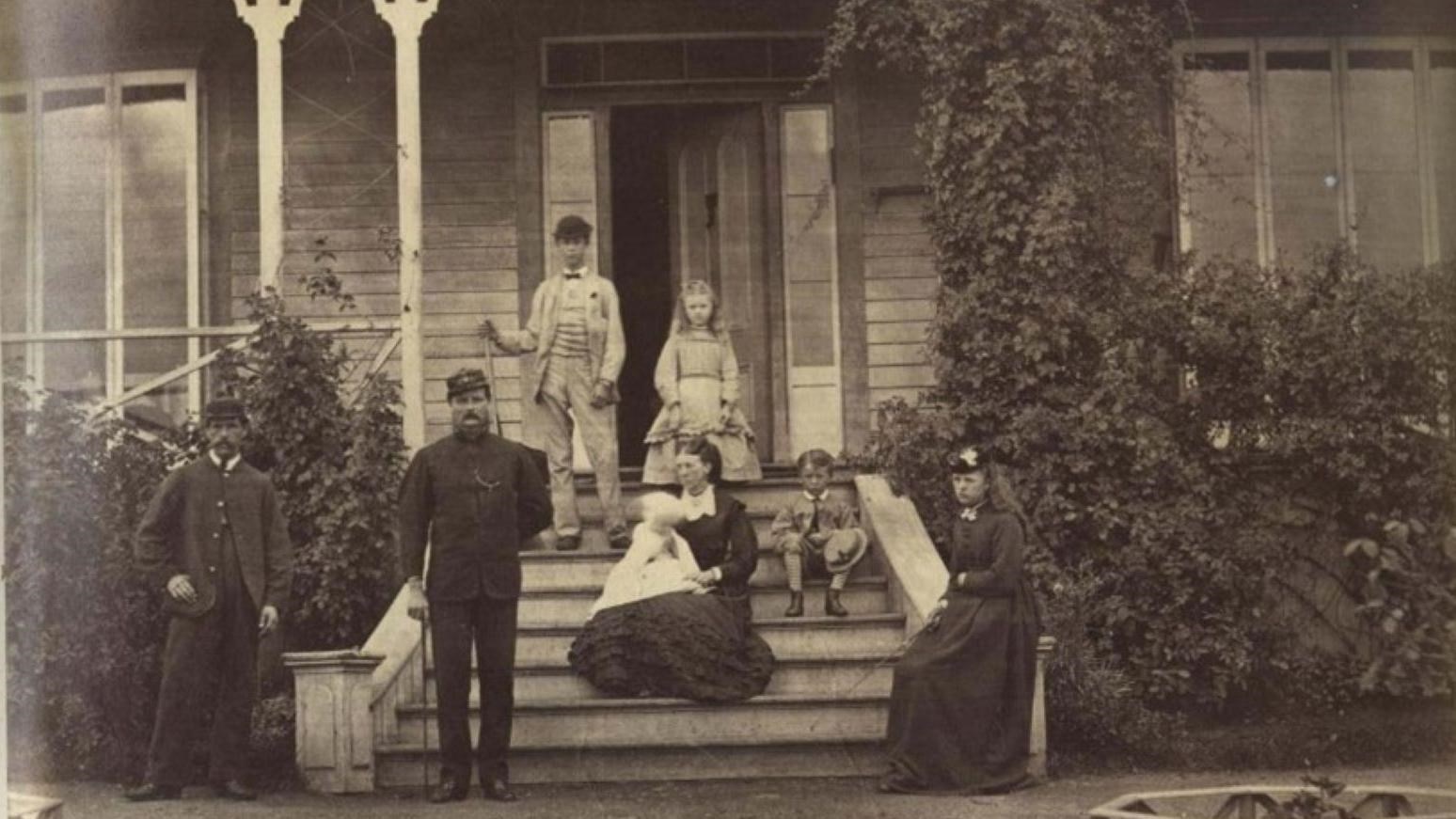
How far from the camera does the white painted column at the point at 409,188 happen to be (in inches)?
458

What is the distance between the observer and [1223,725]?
10.9m

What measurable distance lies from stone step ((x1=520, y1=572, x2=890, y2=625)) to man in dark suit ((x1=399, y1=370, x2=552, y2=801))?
165cm

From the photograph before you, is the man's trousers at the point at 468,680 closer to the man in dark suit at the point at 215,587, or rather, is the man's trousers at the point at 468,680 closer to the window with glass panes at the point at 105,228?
the man in dark suit at the point at 215,587

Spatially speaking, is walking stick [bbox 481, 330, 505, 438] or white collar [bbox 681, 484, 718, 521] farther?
walking stick [bbox 481, 330, 505, 438]

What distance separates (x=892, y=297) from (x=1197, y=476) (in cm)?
284

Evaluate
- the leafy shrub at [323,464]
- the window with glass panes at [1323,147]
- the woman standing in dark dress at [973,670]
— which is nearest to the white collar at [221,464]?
the leafy shrub at [323,464]

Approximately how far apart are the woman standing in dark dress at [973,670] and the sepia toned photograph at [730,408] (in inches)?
0.9

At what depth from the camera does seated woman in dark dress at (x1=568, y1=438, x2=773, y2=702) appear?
9.62 meters

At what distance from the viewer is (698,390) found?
11508 millimetres

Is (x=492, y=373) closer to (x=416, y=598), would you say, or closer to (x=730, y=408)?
(x=730, y=408)

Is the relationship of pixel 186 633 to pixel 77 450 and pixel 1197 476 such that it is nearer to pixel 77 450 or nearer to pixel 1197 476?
pixel 77 450

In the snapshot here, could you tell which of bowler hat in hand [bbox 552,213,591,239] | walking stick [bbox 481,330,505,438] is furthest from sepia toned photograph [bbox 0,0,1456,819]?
bowler hat in hand [bbox 552,213,591,239]

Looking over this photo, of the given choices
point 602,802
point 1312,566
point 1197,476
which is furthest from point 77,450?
point 1312,566

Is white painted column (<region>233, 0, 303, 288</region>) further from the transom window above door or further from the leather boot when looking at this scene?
the leather boot
